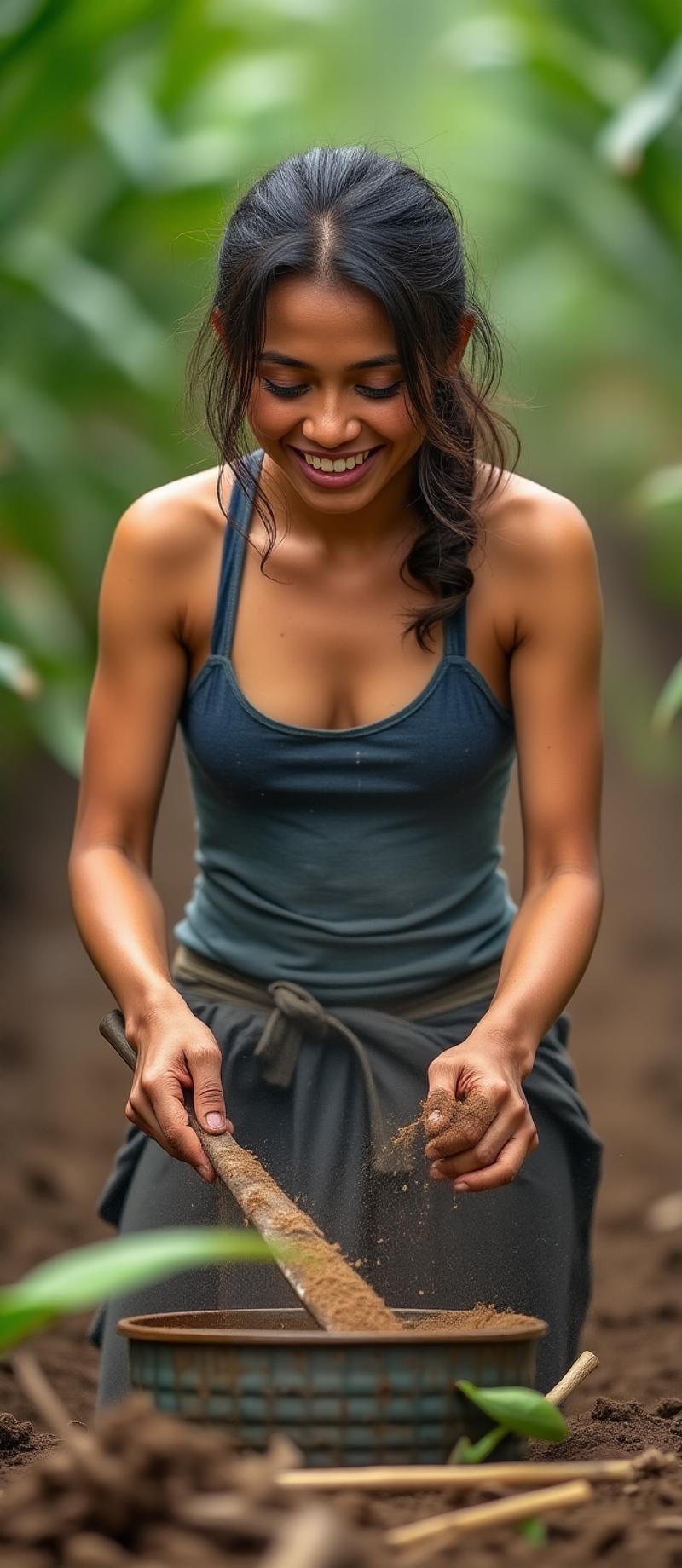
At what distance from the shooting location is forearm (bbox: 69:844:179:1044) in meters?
1.82

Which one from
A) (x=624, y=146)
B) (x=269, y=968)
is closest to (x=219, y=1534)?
(x=269, y=968)

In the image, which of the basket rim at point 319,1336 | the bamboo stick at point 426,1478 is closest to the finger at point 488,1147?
the basket rim at point 319,1336

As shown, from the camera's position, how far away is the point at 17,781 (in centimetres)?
476

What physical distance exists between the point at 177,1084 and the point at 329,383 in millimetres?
601

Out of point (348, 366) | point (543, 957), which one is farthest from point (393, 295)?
point (543, 957)

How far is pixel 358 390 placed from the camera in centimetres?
181

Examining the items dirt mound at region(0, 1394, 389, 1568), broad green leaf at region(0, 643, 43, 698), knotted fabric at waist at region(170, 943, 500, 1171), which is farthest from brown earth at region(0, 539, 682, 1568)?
broad green leaf at region(0, 643, 43, 698)

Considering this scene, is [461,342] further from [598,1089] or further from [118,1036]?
[598,1089]

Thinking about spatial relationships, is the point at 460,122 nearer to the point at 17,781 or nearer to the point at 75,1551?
the point at 17,781

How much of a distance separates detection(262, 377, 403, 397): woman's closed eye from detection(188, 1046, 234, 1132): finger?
22.1 inches

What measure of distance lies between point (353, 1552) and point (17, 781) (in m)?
3.81

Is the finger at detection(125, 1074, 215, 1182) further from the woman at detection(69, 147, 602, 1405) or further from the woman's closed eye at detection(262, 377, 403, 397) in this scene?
the woman's closed eye at detection(262, 377, 403, 397)

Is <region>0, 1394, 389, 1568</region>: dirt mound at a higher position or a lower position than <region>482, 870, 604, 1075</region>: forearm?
lower

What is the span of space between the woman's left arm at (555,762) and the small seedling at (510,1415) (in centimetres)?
44
